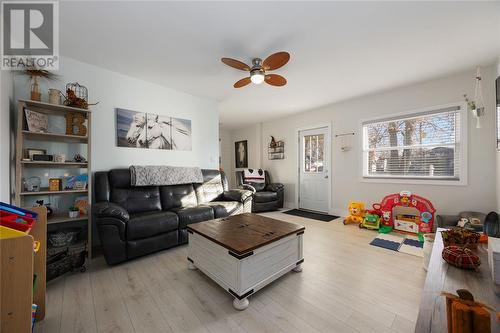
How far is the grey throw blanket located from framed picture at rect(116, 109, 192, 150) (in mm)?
453

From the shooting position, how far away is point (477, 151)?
2.67m

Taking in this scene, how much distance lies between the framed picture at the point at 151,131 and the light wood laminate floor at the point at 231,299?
165 centimetres

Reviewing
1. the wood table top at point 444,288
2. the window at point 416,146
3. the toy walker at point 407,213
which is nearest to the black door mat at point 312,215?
the toy walker at point 407,213

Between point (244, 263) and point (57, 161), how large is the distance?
2.31 metres

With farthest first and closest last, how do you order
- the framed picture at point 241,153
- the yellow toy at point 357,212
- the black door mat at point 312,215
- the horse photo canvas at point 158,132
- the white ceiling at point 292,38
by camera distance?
the framed picture at point 241,153 < the black door mat at point 312,215 < the yellow toy at point 357,212 < the horse photo canvas at point 158,132 < the white ceiling at point 292,38

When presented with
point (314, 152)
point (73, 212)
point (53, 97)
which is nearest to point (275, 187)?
point (314, 152)

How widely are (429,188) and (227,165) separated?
17.6 feet

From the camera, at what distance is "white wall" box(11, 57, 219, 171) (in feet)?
8.19

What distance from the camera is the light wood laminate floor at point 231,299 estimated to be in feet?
4.17

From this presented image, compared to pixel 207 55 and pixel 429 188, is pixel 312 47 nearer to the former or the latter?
pixel 207 55

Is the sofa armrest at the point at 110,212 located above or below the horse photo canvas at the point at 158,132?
below

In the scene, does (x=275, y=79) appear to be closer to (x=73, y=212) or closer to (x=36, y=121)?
(x=36, y=121)

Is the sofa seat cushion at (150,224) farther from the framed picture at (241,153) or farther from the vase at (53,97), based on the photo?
the framed picture at (241,153)

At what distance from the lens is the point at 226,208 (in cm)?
293
